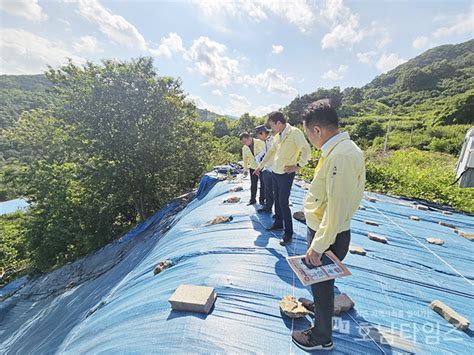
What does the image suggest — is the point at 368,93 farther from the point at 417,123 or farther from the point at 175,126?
the point at 175,126

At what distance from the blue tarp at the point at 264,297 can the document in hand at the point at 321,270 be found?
0.60m

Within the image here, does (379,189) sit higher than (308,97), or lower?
lower

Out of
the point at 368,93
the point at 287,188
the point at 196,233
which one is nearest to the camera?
the point at 287,188

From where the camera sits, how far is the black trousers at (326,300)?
1247mm

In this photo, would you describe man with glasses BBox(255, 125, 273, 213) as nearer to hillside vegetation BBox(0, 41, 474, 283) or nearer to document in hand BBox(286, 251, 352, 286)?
document in hand BBox(286, 251, 352, 286)

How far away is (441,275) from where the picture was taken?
233 centimetres

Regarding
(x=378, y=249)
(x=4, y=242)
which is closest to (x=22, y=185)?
(x=4, y=242)

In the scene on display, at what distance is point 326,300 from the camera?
1252mm

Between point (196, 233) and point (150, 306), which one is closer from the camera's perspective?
point (150, 306)

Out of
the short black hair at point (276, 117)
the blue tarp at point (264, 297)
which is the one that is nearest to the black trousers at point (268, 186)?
the blue tarp at point (264, 297)

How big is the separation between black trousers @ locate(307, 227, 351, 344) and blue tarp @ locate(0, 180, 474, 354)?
0.61 feet

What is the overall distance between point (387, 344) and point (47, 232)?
1158 cm

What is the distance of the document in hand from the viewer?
1.15 m

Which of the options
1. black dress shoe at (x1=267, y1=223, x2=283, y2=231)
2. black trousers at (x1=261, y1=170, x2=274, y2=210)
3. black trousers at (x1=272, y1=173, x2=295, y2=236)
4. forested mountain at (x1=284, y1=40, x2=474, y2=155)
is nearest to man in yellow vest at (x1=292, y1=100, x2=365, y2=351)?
black trousers at (x1=272, y1=173, x2=295, y2=236)
